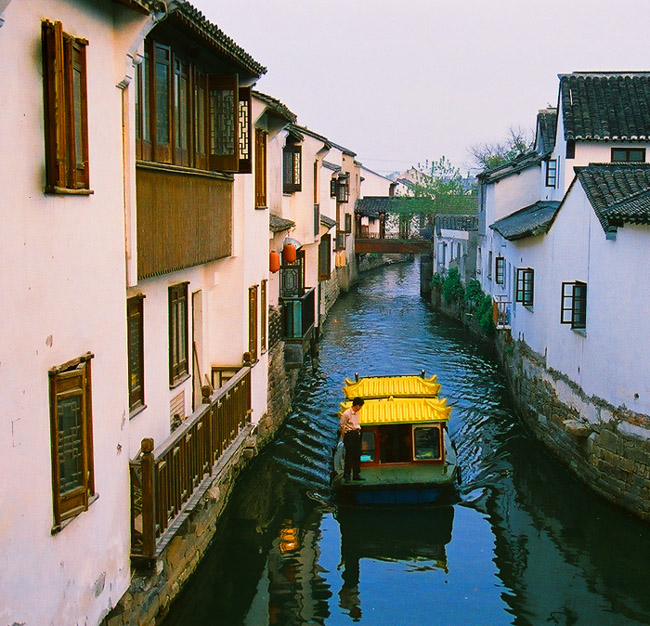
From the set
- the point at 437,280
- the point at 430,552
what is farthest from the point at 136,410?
the point at 437,280

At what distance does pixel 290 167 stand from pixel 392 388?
392 inches

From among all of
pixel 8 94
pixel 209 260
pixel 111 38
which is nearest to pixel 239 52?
pixel 209 260

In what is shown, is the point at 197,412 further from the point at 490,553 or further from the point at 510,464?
the point at 510,464

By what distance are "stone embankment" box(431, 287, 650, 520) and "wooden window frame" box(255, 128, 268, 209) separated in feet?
25.0

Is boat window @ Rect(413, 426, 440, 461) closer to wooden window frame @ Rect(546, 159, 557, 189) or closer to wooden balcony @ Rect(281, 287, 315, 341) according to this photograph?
wooden balcony @ Rect(281, 287, 315, 341)

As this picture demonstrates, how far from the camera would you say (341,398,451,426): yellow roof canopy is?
16953 millimetres

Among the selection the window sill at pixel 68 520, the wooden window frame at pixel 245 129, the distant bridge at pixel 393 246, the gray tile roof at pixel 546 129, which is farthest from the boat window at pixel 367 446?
the distant bridge at pixel 393 246

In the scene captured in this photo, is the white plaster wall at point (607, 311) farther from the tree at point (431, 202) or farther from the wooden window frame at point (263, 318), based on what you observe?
the tree at point (431, 202)

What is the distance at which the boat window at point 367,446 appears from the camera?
678 inches

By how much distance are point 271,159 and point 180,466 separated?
12742 millimetres

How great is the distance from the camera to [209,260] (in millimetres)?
14266

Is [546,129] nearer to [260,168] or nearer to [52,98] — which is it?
[260,168]

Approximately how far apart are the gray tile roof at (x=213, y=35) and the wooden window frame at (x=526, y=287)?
1217 cm

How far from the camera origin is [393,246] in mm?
62156
